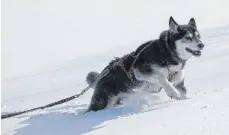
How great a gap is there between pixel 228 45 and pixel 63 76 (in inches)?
135

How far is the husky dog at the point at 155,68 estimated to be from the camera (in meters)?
5.33

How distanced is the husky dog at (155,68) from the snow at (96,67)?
0.62ft

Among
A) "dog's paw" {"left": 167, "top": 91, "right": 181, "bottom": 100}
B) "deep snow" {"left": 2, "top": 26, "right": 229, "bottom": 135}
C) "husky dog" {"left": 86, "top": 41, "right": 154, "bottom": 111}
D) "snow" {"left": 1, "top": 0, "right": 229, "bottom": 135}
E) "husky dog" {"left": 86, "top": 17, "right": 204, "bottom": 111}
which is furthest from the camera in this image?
"husky dog" {"left": 86, "top": 41, "right": 154, "bottom": 111}

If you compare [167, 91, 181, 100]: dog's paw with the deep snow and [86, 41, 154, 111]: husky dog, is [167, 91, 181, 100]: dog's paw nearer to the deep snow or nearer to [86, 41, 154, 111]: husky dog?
the deep snow

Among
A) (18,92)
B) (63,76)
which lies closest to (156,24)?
(63,76)

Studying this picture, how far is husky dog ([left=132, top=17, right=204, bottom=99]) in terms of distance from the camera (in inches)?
209

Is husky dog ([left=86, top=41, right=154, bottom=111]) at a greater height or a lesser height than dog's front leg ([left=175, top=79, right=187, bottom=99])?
greater

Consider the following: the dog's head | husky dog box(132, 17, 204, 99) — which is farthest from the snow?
the dog's head

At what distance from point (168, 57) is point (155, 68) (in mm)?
211

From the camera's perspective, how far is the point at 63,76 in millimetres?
8758

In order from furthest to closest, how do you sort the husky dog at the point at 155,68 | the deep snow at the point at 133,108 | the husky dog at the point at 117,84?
1. the husky dog at the point at 117,84
2. the husky dog at the point at 155,68
3. the deep snow at the point at 133,108

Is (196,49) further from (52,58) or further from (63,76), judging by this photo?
(52,58)

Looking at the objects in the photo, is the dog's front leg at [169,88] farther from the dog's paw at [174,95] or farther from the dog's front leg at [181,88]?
the dog's front leg at [181,88]

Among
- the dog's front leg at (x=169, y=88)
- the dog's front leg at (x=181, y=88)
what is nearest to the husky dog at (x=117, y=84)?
the dog's front leg at (x=169, y=88)
